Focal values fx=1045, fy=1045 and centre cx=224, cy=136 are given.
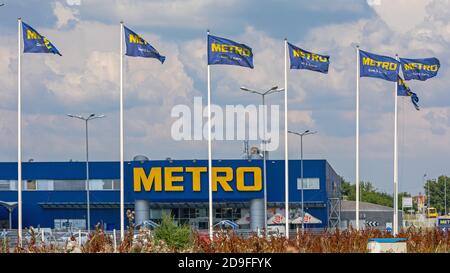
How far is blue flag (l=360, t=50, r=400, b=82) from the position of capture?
178ft

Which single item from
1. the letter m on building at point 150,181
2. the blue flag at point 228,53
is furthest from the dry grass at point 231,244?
the letter m on building at point 150,181

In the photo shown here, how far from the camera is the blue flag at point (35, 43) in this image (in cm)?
4559

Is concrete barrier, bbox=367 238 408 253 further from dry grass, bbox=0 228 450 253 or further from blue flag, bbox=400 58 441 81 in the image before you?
blue flag, bbox=400 58 441 81

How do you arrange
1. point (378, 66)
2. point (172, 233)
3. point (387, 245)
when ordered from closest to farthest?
point (387, 245) → point (172, 233) → point (378, 66)

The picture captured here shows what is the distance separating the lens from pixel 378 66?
2151 inches

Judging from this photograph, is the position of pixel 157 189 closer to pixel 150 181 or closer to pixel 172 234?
pixel 150 181

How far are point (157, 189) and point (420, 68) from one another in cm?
4344

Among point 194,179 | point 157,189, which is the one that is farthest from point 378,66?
point 157,189

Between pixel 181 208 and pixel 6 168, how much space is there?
17809mm

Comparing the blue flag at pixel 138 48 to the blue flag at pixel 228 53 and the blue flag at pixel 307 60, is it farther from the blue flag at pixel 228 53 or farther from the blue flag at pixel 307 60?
the blue flag at pixel 307 60

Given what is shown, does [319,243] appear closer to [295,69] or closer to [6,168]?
[295,69]

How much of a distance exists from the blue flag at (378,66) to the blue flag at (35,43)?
17.1m

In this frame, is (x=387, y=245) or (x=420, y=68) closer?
(x=387, y=245)
